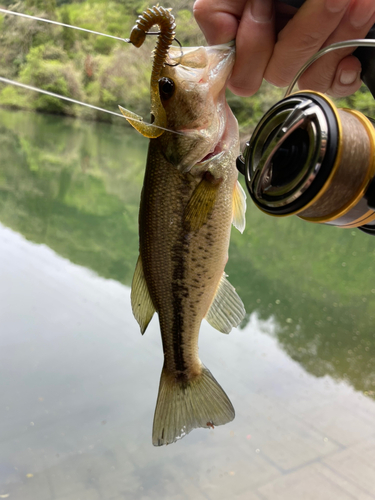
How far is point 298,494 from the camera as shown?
2701mm

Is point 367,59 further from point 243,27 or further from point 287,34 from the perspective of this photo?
point 243,27

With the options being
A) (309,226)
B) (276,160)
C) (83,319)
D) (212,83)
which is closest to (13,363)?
(83,319)

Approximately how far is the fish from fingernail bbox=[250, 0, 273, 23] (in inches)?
4.2

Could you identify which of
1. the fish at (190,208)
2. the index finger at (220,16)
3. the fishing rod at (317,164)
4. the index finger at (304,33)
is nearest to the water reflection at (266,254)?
the fish at (190,208)

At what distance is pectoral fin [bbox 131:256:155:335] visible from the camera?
4.40 feet

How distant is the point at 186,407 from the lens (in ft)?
4.57

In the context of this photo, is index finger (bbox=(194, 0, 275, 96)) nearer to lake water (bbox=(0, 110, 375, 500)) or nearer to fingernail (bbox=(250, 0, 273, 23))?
fingernail (bbox=(250, 0, 273, 23))

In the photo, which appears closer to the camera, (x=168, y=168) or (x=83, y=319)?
(x=168, y=168)

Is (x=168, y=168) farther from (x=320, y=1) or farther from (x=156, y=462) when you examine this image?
(x=156, y=462)

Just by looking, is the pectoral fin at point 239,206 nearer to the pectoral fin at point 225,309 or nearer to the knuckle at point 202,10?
the pectoral fin at point 225,309

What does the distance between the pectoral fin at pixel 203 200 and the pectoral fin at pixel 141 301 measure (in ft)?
0.92

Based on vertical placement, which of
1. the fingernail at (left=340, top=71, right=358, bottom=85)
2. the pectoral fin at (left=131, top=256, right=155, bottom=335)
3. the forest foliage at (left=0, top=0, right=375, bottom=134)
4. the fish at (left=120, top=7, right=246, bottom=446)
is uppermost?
the fingernail at (left=340, top=71, right=358, bottom=85)

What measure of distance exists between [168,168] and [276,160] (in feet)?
1.59

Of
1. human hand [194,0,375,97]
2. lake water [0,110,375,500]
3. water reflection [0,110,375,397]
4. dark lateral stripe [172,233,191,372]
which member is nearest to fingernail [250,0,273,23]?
human hand [194,0,375,97]
